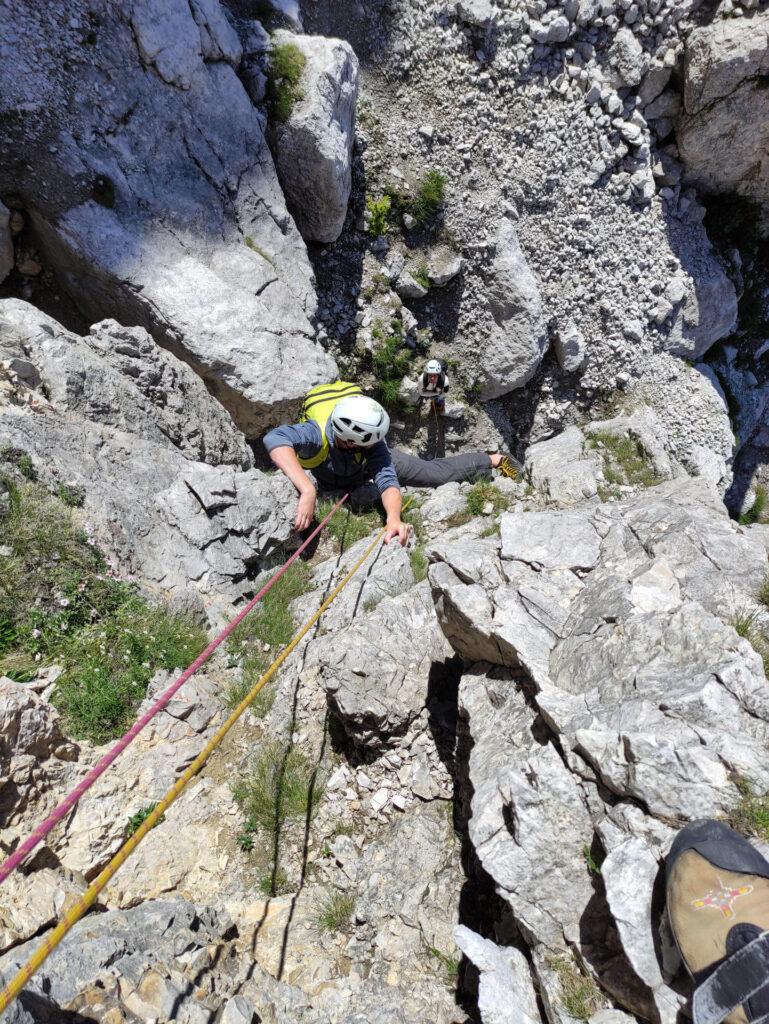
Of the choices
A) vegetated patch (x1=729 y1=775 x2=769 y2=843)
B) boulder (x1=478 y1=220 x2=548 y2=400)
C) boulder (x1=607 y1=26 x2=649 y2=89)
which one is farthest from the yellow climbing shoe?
boulder (x1=607 y1=26 x2=649 y2=89)

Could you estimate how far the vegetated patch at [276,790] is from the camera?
16.6 ft

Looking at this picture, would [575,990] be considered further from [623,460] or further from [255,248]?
[255,248]

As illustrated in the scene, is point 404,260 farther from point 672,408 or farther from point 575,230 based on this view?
point 672,408

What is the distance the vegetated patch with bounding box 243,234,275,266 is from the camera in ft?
33.4

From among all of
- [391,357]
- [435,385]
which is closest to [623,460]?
[435,385]

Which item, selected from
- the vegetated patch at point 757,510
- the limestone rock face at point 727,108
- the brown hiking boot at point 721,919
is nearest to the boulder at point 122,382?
the brown hiking boot at point 721,919

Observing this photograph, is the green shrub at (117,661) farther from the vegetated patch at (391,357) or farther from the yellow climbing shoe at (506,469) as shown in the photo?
the vegetated patch at (391,357)

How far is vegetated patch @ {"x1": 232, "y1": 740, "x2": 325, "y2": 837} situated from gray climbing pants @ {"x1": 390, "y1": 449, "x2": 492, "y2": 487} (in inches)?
216

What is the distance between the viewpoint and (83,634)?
219 inches

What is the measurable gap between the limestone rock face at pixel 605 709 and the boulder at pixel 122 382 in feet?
15.0

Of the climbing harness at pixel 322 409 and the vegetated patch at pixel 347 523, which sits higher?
the climbing harness at pixel 322 409

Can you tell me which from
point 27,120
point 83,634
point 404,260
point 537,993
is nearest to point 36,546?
point 83,634

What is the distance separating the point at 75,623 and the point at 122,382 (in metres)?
3.71

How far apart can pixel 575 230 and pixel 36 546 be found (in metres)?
13.5
